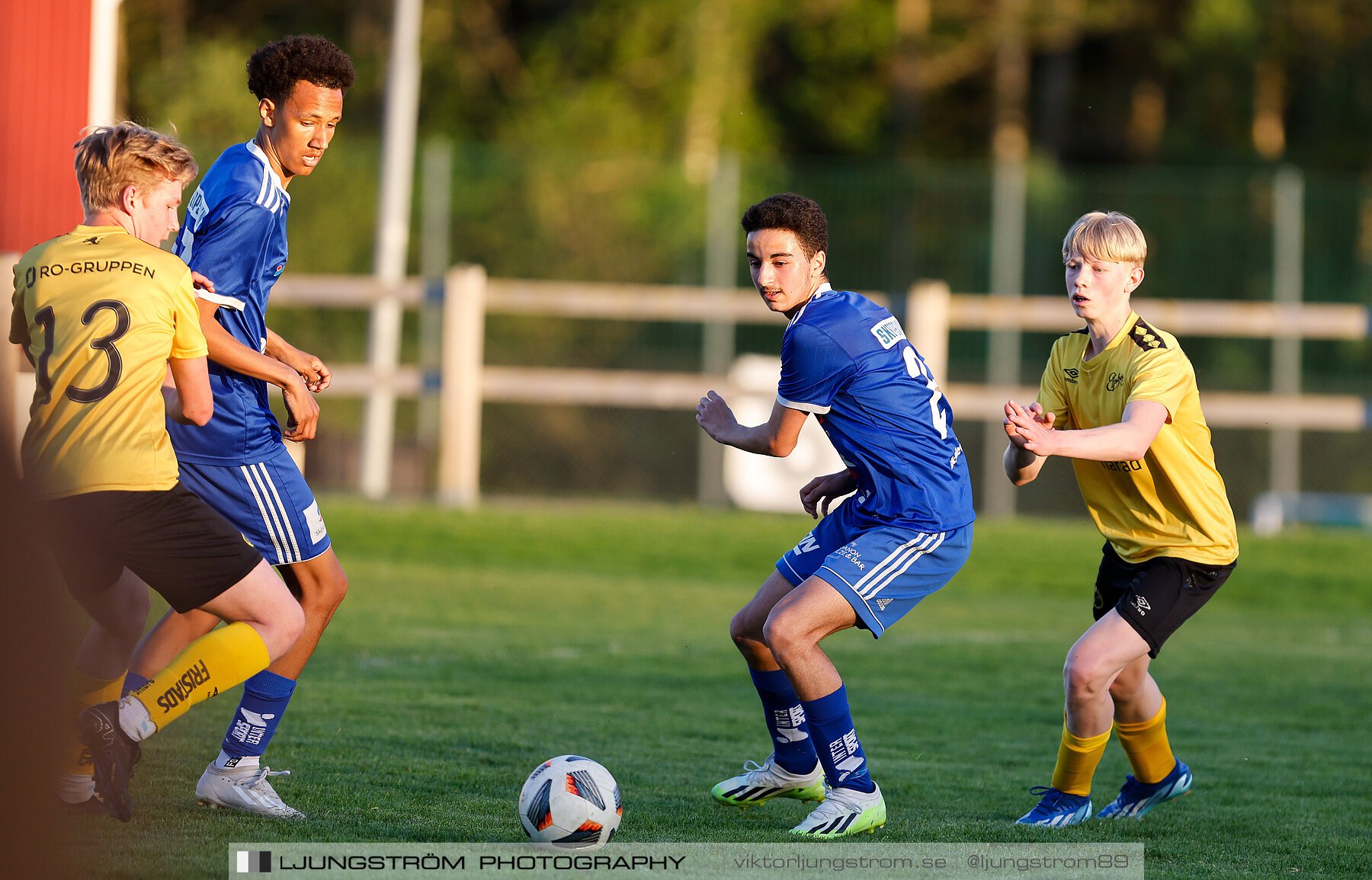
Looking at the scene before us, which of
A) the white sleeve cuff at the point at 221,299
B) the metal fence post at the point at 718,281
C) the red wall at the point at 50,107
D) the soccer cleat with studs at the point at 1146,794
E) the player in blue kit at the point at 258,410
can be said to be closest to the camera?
the white sleeve cuff at the point at 221,299

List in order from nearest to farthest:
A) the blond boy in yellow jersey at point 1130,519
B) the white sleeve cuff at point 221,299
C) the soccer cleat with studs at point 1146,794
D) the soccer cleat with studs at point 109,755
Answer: the soccer cleat with studs at point 109,755 → the white sleeve cuff at point 221,299 → the blond boy in yellow jersey at point 1130,519 → the soccer cleat with studs at point 1146,794

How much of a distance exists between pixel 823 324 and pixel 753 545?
805 cm

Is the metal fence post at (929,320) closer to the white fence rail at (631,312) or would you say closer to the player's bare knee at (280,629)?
the white fence rail at (631,312)

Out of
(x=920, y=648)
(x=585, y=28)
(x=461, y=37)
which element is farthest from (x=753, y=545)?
(x=461, y=37)

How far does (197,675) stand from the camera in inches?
159

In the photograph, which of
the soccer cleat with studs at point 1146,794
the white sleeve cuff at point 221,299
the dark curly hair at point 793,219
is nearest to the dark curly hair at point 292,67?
the white sleeve cuff at point 221,299

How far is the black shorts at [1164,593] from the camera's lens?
4660mm

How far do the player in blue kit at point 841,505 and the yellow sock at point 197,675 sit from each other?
1448 millimetres

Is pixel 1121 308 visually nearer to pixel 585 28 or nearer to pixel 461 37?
pixel 585 28

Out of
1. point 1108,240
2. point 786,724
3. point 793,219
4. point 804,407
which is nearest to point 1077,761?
point 786,724

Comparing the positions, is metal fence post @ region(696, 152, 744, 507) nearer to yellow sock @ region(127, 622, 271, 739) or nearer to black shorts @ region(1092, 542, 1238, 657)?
black shorts @ region(1092, 542, 1238, 657)

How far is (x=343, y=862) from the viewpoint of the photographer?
381 cm

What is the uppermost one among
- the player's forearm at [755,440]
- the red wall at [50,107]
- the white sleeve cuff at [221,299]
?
the red wall at [50,107]

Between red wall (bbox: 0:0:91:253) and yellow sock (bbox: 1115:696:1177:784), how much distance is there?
270 inches
